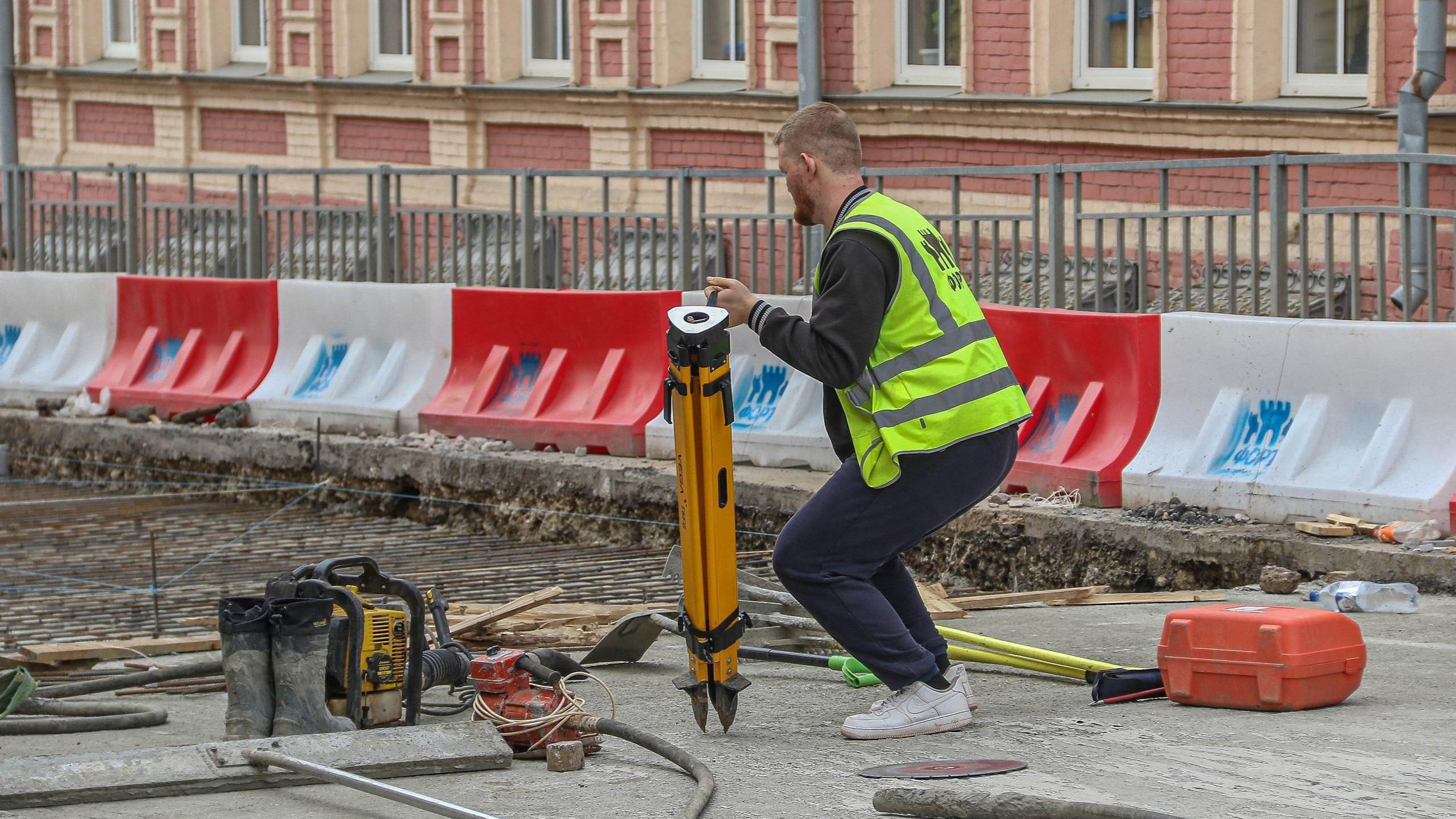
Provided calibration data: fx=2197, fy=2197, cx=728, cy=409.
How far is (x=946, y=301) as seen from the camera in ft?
18.8

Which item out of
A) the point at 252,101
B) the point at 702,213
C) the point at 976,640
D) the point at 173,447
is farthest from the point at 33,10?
the point at 976,640

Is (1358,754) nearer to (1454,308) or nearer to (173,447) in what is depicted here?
(1454,308)

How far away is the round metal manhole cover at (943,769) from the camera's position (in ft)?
17.4

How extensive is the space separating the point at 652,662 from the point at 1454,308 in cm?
368

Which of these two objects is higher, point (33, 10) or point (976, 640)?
point (33, 10)

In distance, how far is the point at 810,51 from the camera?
54.3 ft

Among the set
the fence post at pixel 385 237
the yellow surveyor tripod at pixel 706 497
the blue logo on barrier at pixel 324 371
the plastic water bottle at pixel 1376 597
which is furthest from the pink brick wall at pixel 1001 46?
the yellow surveyor tripod at pixel 706 497

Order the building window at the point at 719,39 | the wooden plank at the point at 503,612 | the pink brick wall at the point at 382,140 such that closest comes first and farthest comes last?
the wooden plank at the point at 503,612 → the building window at the point at 719,39 → the pink brick wall at the point at 382,140

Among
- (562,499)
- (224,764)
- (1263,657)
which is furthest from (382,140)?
(1263,657)

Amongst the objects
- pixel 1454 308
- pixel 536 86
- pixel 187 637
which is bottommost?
pixel 187 637

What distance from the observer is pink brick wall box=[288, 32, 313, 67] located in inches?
884

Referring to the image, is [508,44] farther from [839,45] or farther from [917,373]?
[917,373]

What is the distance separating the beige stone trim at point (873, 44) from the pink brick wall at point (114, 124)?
10.8 m

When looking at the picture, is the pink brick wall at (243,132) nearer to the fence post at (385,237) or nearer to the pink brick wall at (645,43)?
the pink brick wall at (645,43)
